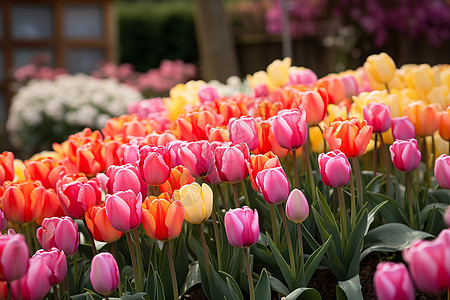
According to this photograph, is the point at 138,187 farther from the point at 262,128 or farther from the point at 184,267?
the point at 262,128

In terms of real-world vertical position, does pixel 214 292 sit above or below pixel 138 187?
below

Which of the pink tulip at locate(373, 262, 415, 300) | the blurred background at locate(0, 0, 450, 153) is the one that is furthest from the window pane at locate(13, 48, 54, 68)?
the pink tulip at locate(373, 262, 415, 300)

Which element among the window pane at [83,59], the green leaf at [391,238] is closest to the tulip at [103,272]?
the green leaf at [391,238]

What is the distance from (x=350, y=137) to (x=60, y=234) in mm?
713

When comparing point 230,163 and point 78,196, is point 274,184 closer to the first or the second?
point 230,163

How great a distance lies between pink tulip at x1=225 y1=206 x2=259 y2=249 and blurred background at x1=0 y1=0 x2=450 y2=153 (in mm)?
6329

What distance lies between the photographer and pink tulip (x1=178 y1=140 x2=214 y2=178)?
1424 mm

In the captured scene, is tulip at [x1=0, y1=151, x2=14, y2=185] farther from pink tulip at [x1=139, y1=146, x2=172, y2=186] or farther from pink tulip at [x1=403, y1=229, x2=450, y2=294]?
pink tulip at [x1=403, y1=229, x2=450, y2=294]

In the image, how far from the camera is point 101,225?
1.33 m

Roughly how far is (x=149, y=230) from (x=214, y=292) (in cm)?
24

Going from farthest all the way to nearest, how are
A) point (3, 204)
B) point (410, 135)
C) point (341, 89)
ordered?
1. point (341, 89)
2. point (410, 135)
3. point (3, 204)

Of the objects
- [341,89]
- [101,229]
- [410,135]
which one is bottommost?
[101,229]

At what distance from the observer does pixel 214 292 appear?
1366 mm

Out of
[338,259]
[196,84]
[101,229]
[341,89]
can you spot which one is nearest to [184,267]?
[101,229]
